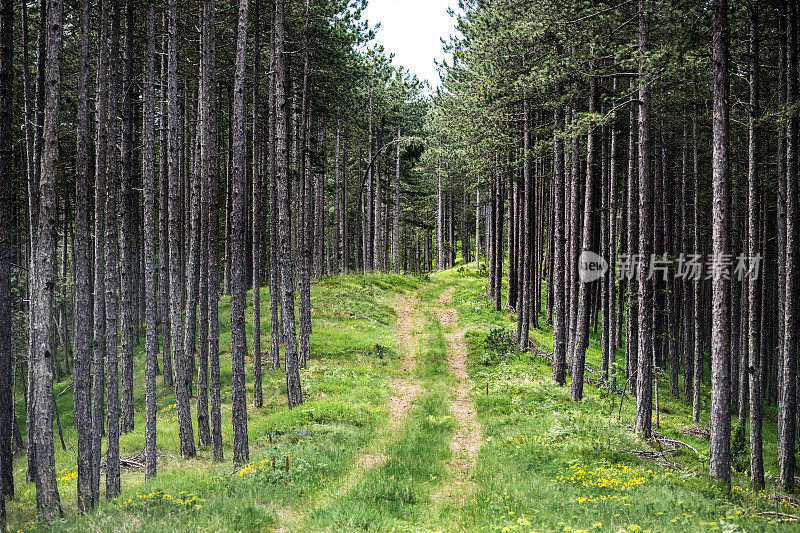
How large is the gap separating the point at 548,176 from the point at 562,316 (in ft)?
35.0

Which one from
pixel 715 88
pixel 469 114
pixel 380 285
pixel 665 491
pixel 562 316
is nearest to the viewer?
pixel 665 491

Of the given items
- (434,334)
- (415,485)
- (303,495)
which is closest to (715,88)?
(415,485)

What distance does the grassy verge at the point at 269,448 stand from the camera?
315 inches

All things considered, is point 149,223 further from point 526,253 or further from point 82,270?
point 526,253

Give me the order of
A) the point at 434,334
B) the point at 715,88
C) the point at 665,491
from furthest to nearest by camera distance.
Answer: the point at 434,334
the point at 715,88
the point at 665,491

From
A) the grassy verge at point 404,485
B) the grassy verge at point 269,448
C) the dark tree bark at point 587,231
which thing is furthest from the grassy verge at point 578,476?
the grassy verge at point 269,448

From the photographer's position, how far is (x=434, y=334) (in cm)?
2753

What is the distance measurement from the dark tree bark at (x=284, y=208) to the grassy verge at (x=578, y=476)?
6.21m

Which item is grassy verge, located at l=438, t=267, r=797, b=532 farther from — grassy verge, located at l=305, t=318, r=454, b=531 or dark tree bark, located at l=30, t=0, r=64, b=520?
dark tree bark, located at l=30, t=0, r=64, b=520

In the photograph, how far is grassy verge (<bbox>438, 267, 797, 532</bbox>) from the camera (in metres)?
7.90

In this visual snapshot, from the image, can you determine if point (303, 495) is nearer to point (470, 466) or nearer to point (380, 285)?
point (470, 466)

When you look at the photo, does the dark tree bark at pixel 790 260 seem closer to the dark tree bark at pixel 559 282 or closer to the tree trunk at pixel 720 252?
the tree trunk at pixel 720 252

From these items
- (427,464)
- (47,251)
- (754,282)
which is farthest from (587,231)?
(47,251)

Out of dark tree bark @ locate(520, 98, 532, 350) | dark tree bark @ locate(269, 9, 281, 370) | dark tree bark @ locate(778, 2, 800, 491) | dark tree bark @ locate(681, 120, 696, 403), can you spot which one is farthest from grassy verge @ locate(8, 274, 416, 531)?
dark tree bark @ locate(681, 120, 696, 403)
